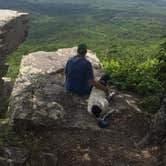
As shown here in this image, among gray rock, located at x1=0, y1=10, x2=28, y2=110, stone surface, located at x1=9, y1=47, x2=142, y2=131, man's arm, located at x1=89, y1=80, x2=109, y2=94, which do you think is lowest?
stone surface, located at x1=9, y1=47, x2=142, y2=131

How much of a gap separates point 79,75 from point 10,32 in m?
4.72

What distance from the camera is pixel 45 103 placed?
14.3 metres

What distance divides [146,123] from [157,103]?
1344mm

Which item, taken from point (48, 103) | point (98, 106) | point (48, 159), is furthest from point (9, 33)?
point (48, 159)

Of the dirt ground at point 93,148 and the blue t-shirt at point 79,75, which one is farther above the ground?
the blue t-shirt at point 79,75

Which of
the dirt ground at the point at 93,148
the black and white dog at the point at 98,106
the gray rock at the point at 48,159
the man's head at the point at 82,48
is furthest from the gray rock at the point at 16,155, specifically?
the man's head at the point at 82,48

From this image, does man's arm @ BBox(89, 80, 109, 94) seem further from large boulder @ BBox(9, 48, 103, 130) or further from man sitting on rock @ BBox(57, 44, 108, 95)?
large boulder @ BBox(9, 48, 103, 130)

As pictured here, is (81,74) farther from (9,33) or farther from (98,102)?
(9,33)

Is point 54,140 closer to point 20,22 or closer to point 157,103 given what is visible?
point 157,103

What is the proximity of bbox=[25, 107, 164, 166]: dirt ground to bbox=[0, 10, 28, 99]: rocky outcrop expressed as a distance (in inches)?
217

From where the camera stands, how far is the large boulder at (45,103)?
1339cm

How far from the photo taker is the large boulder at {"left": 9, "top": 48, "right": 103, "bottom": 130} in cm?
1339

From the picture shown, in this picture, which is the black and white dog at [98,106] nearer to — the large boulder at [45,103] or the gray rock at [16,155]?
the large boulder at [45,103]

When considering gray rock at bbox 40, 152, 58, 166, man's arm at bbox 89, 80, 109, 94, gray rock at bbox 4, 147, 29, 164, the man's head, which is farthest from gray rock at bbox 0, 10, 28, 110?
gray rock at bbox 40, 152, 58, 166
